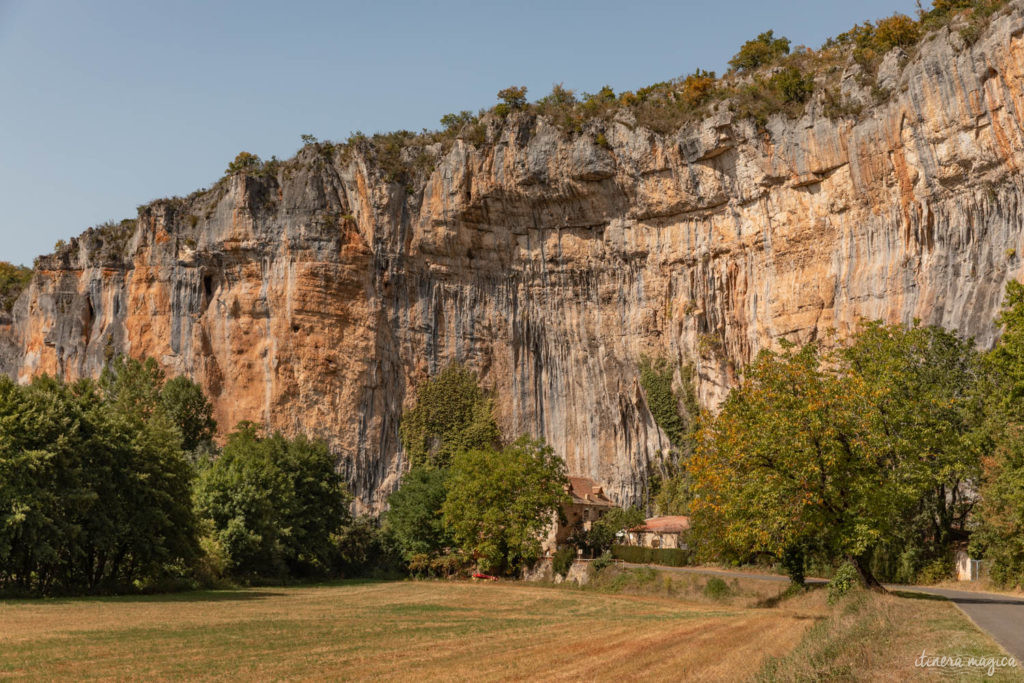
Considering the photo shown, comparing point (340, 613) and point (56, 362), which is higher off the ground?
point (56, 362)

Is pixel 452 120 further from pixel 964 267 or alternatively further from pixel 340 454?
pixel 964 267

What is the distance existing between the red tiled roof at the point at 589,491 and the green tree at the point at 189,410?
72.5ft

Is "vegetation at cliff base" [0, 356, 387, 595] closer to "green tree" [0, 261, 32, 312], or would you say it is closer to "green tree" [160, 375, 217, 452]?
"green tree" [160, 375, 217, 452]

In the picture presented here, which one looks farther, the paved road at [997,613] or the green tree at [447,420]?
the green tree at [447,420]

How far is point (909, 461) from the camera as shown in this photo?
2339cm

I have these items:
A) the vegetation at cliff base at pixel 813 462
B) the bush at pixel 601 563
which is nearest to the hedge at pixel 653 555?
the bush at pixel 601 563

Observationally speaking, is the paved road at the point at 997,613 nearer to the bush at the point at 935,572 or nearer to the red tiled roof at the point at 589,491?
the bush at the point at 935,572

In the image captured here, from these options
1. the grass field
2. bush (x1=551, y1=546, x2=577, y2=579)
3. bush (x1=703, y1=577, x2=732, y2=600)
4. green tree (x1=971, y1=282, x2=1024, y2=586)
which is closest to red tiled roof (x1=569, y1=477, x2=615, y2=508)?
bush (x1=551, y1=546, x2=577, y2=579)

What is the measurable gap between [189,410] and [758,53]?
128 ft

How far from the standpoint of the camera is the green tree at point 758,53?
52.2 m

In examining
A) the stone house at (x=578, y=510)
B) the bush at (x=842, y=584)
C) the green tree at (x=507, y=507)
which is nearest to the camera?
the bush at (x=842, y=584)

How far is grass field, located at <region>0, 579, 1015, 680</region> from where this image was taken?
46.5 ft

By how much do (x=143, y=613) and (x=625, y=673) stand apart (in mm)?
15166

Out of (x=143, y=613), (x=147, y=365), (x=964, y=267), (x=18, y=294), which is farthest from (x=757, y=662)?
(x=18, y=294)
